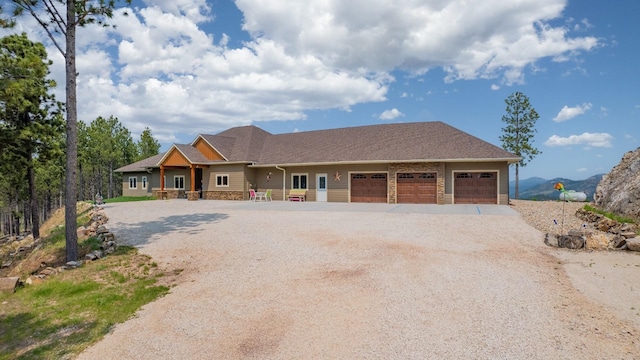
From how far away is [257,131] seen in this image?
101ft

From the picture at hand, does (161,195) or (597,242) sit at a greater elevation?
(161,195)

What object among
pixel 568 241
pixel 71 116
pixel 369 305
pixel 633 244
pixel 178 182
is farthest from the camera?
pixel 178 182

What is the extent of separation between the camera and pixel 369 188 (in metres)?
23.3

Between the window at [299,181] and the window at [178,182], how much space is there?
10881mm

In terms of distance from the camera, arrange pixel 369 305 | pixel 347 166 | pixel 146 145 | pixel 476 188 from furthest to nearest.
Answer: pixel 146 145 → pixel 347 166 → pixel 476 188 → pixel 369 305

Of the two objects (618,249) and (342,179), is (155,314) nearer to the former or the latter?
(618,249)

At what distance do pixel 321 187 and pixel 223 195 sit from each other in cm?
814

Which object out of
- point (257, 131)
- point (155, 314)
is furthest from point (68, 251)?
point (257, 131)

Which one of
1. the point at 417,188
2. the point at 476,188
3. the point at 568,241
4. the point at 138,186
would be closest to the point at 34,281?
the point at 568,241

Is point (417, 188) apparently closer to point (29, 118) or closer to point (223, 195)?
point (223, 195)

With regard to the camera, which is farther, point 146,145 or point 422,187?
point 146,145

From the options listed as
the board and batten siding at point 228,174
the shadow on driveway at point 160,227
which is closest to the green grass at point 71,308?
the shadow on driveway at point 160,227

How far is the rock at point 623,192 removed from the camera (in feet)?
A: 44.2

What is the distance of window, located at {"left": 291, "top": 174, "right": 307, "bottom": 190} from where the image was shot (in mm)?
25172
